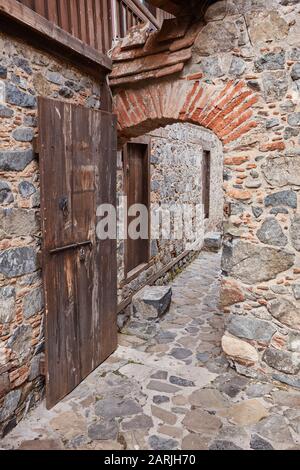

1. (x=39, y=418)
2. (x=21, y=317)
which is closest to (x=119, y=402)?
(x=39, y=418)

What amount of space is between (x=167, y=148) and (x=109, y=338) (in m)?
3.43

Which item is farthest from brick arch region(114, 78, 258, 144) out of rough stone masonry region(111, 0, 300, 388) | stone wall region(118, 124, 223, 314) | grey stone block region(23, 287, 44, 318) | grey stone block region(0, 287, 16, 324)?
grey stone block region(0, 287, 16, 324)

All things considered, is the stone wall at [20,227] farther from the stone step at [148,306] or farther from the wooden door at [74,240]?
the stone step at [148,306]

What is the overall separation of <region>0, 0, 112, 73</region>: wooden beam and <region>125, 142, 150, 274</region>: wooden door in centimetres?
153

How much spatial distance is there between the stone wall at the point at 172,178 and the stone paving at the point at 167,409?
1092mm

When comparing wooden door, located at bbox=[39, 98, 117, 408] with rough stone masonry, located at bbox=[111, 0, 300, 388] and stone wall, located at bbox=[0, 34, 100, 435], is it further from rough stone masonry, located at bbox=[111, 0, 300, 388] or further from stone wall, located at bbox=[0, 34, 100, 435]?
rough stone masonry, located at bbox=[111, 0, 300, 388]

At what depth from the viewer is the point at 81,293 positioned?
3270 millimetres

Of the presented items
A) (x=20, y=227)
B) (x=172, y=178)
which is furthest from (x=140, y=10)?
(x=20, y=227)

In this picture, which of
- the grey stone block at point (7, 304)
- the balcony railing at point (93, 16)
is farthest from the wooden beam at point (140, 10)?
the grey stone block at point (7, 304)

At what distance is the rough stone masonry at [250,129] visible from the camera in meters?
2.94

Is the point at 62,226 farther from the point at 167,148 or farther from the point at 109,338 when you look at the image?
the point at 167,148

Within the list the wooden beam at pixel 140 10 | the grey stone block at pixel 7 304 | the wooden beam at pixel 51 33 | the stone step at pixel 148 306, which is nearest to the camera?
the wooden beam at pixel 51 33

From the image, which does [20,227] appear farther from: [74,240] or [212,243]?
[212,243]

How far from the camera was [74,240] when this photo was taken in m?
3.13
